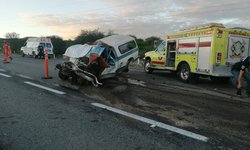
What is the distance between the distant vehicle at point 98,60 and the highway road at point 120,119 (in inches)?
41.9

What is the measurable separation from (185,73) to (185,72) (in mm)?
51

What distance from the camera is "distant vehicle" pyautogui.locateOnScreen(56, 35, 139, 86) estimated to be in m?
10.9

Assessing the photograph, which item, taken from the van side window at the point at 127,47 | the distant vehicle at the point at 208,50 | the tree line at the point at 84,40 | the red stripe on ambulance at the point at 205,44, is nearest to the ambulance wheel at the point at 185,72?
the distant vehicle at the point at 208,50

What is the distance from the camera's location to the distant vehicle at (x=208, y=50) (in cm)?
1202

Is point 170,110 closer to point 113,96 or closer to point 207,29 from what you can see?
point 113,96

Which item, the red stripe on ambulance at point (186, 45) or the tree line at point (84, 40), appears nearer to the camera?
the red stripe on ambulance at point (186, 45)

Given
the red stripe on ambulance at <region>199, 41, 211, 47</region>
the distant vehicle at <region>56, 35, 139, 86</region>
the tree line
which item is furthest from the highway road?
the tree line

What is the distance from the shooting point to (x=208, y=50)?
12203 mm

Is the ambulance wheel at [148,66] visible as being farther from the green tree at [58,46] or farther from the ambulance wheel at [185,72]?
the green tree at [58,46]

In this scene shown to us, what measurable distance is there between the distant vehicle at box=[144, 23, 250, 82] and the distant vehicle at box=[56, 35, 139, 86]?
2.57 m

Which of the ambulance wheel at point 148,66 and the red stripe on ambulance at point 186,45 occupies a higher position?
the red stripe on ambulance at point 186,45

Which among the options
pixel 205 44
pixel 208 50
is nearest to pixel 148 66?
pixel 205 44

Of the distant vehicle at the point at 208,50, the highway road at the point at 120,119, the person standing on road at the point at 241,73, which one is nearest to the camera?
the highway road at the point at 120,119

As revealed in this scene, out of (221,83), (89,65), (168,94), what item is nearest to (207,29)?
(221,83)
